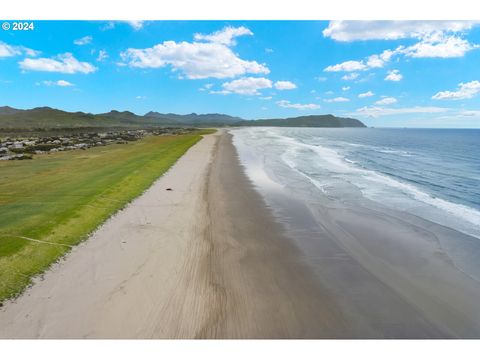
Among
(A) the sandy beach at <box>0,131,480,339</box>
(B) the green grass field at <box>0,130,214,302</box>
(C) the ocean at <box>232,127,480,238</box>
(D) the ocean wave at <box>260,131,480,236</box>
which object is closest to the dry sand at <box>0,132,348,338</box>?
(A) the sandy beach at <box>0,131,480,339</box>

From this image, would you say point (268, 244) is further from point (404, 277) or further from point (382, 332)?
point (382, 332)

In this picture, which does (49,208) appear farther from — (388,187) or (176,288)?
(388,187)

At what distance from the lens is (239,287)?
9.95m

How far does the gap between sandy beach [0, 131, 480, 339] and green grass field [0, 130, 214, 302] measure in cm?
67

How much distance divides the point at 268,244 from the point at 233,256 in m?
1.97

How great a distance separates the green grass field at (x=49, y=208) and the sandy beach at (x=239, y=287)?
67cm

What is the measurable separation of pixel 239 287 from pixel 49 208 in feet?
35.7

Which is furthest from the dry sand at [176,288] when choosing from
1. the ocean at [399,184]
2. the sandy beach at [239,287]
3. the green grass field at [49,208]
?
the ocean at [399,184]

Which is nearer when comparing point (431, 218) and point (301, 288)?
point (301, 288)

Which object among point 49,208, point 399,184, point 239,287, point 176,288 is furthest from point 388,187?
point 49,208

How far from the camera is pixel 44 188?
2064cm

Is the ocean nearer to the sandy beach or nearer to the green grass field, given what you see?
the sandy beach

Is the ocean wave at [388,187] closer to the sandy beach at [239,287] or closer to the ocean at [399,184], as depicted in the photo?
the ocean at [399,184]
